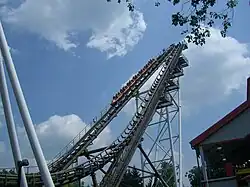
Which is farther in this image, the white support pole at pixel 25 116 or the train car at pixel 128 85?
the train car at pixel 128 85

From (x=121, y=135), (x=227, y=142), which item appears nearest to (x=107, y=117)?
(x=121, y=135)

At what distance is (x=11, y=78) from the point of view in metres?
12.5

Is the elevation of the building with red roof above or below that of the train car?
below

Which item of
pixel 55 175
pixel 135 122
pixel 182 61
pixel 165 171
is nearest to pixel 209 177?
pixel 55 175

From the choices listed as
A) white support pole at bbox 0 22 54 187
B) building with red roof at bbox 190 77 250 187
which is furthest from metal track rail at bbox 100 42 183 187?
white support pole at bbox 0 22 54 187

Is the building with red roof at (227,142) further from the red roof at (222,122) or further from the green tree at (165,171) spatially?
the green tree at (165,171)

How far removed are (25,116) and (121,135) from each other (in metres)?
17.6

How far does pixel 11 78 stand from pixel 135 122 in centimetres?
1815

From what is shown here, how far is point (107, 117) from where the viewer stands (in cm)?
3250

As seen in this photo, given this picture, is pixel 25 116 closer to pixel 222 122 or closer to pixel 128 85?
pixel 222 122

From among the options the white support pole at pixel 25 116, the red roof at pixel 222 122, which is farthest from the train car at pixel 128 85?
the white support pole at pixel 25 116

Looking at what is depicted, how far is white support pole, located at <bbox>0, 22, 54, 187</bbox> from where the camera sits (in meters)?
11.7

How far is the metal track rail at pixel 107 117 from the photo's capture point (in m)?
28.5

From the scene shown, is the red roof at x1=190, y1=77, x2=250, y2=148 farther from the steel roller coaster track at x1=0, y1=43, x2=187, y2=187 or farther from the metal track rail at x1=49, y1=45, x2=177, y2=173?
the metal track rail at x1=49, y1=45, x2=177, y2=173
